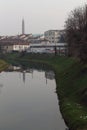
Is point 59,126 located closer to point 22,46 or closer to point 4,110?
point 4,110

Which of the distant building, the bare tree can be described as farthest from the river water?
the distant building

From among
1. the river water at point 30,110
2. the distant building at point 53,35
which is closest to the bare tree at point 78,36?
the river water at point 30,110

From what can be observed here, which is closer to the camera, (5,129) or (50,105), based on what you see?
(5,129)

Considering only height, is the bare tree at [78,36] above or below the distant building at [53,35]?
above

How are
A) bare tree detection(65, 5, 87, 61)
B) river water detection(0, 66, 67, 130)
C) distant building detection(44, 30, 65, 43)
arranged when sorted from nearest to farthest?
1. river water detection(0, 66, 67, 130)
2. bare tree detection(65, 5, 87, 61)
3. distant building detection(44, 30, 65, 43)

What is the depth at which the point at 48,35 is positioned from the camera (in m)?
177

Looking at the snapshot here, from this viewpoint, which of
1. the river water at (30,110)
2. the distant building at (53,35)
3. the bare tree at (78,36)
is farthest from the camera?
the distant building at (53,35)

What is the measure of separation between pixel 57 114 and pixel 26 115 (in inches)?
74.2

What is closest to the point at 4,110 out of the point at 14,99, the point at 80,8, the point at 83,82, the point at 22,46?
the point at 14,99

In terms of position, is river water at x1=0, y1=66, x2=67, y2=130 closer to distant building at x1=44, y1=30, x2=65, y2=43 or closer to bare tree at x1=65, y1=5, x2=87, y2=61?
bare tree at x1=65, y1=5, x2=87, y2=61

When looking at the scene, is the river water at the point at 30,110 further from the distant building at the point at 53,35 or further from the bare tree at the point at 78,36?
the distant building at the point at 53,35

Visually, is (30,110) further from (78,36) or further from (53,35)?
(53,35)

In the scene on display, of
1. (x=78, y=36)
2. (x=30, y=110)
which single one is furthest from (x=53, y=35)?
(x=30, y=110)

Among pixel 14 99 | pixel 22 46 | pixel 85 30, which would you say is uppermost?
pixel 85 30
